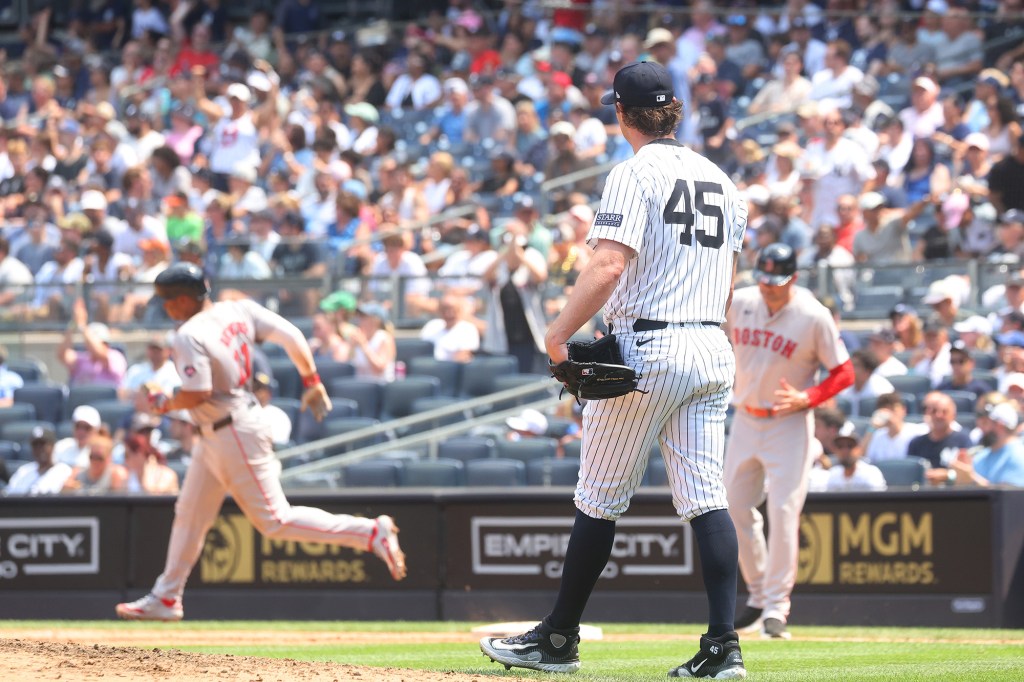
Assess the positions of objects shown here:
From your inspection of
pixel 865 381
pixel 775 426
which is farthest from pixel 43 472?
pixel 775 426

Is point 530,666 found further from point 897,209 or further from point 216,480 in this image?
point 897,209

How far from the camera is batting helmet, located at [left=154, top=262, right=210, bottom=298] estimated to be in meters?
7.94

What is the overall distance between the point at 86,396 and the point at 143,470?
2556 millimetres

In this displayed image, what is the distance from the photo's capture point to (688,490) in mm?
5301

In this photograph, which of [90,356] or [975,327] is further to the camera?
[90,356]

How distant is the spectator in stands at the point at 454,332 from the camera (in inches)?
512

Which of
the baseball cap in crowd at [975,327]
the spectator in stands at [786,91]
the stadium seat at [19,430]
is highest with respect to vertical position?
the spectator in stands at [786,91]

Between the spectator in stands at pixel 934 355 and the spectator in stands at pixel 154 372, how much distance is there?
578 cm

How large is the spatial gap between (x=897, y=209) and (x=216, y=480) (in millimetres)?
Result: 7172

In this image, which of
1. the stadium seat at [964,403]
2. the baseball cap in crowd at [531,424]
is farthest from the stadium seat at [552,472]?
the stadium seat at [964,403]

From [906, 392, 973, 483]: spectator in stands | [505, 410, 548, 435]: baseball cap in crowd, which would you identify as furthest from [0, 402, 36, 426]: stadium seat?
[906, 392, 973, 483]: spectator in stands

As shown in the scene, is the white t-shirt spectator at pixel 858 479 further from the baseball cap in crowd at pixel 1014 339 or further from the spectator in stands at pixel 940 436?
the baseball cap in crowd at pixel 1014 339

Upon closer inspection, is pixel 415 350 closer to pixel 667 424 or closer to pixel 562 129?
pixel 562 129

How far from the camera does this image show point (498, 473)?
11.0m
